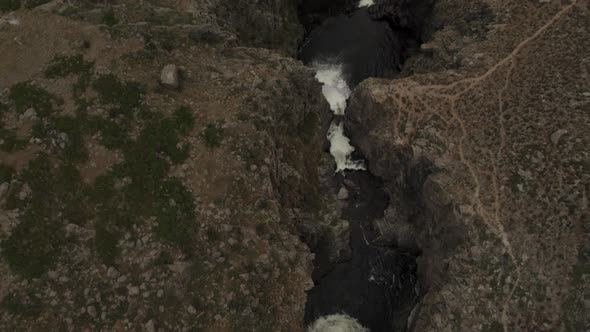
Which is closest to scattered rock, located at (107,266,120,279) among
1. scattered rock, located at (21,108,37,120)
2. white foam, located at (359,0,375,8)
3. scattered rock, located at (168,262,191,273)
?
scattered rock, located at (168,262,191,273)

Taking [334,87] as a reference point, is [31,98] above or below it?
above

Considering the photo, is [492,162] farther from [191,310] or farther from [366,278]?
[191,310]

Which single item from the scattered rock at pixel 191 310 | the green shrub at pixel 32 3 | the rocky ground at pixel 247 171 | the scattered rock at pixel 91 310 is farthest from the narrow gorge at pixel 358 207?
the green shrub at pixel 32 3

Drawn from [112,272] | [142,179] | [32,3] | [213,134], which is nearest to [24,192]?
[142,179]

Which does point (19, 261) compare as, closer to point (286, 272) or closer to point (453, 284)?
point (286, 272)

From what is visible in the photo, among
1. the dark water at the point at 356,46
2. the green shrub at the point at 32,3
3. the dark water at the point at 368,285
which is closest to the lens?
the green shrub at the point at 32,3

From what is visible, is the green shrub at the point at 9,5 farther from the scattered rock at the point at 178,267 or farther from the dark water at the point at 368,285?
the dark water at the point at 368,285

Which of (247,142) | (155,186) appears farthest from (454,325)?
(155,186)
